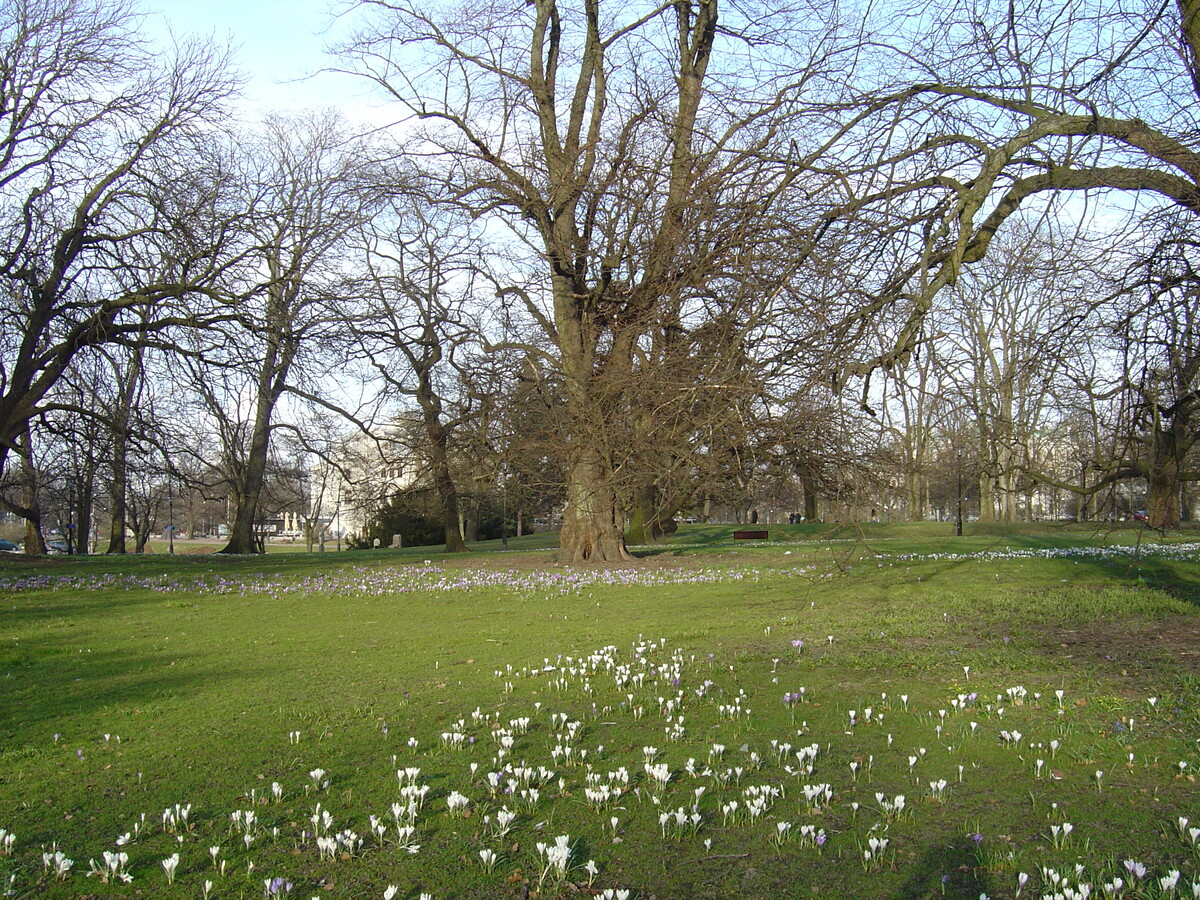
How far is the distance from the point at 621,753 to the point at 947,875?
7.22 feet

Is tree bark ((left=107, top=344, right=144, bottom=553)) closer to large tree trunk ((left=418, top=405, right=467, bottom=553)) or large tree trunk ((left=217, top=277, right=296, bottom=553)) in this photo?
large tree trunk ((left=217, top=277, right=296, bottom=553))

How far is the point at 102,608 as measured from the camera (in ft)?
43.4

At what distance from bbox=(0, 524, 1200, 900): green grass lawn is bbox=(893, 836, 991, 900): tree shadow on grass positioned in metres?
0.01

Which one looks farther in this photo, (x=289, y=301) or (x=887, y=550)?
(x=887, y=550)

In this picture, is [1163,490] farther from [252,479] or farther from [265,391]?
[252,479]

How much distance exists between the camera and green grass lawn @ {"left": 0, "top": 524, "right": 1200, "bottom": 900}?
3.80m

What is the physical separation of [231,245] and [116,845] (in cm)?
1686

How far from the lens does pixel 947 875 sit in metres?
3.69

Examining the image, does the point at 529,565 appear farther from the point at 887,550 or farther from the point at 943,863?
the point at 943,863

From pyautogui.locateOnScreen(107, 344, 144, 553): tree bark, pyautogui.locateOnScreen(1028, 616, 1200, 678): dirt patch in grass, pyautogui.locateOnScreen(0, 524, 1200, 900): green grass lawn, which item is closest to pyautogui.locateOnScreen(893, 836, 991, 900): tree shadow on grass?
pyautogui.locateOnScreen(0, 524, 1200, 900): green grass lawn

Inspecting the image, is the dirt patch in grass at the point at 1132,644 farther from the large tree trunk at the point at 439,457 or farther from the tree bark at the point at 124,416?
the tree bark at the point at 124,416

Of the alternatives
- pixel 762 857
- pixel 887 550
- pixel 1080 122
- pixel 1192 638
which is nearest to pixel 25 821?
pixel 762 857

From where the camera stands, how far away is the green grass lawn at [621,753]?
12.5 ft

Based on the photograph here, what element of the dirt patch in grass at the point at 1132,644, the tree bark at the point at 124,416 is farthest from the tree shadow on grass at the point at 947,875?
the tree bark at the point at 124,416
